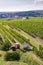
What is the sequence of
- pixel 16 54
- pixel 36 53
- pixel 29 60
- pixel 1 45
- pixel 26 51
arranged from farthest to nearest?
1. pixel 1 45
2. pixel 26 51
3. pixel 36 53
4. pixel 16 54
5. pixel 29 60

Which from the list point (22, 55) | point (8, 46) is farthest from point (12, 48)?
point (22, 55)

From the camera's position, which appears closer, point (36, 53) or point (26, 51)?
point (36, 53)

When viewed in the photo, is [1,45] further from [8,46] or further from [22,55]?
[22,55]

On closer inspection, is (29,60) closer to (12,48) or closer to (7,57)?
(7,57)

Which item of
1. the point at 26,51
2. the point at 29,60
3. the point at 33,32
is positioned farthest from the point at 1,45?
the point at 33,32

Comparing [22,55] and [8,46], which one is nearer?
[22,55]

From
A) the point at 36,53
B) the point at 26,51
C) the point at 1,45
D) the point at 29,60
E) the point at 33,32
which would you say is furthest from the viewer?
the point at 33,32

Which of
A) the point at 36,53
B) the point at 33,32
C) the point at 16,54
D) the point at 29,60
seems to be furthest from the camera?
the point at 33,32

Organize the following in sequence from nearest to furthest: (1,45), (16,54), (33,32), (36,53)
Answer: (16,54) → (36,53) → (1,45) → (33,32)

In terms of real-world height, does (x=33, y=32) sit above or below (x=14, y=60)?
below
